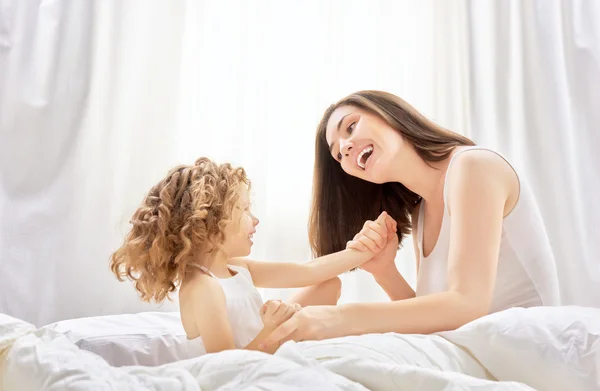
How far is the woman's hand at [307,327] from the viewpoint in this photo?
3.80 feet

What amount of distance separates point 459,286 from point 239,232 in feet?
1.59

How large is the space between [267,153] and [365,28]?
2.11ft

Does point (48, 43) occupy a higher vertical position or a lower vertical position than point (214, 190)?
higher

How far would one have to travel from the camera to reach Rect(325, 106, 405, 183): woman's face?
1.62m

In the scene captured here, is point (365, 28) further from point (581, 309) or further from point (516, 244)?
point (581, 309)

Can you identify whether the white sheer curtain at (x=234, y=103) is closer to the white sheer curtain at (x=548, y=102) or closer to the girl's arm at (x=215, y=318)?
the white sheer curtain at (x=548, y=102)

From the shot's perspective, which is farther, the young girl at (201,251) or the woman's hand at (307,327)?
the young girl at (201,251)

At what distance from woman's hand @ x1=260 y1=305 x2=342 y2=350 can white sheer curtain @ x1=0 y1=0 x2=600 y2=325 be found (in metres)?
1.07

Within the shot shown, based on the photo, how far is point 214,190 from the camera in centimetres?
140

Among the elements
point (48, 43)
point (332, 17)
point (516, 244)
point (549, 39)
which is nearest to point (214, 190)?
point (516, 244)

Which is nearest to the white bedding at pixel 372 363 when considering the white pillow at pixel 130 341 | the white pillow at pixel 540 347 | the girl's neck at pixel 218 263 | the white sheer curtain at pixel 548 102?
the white pillow at pixel 540 347

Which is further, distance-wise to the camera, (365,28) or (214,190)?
(365,28)

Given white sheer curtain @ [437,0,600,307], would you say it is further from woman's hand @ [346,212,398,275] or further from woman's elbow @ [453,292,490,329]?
woman's elbow @ [453,292,490,329]

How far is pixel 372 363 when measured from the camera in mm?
839
